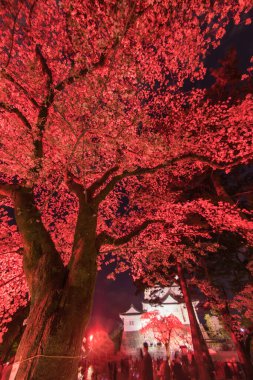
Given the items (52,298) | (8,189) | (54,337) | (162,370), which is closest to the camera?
(54,337)

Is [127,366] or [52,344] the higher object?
[127,366]

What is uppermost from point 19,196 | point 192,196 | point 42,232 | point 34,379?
point 192,196

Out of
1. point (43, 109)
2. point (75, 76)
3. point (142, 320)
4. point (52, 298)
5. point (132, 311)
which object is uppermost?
point (132, 311)

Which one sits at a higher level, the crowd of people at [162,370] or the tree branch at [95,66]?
the tree branch at [95,66]

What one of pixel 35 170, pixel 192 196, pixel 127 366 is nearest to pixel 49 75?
pixel 35 170

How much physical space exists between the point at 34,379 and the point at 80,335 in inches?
38.1

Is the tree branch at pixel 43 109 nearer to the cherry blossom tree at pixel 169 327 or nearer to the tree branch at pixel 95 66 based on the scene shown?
the tree branch at pixel 95 66

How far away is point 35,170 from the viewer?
240 inches

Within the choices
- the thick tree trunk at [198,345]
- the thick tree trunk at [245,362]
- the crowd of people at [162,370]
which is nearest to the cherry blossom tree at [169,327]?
the thick tree trunk at [198,345]

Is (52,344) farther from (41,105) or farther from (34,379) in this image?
(41,105)

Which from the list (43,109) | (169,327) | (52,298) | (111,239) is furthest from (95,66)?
(169,327)

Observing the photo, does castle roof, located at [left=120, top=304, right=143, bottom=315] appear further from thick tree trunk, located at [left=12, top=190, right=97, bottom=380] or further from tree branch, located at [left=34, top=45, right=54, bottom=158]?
tree branch, located at [left=34, top=45, right=54, bottom=158]

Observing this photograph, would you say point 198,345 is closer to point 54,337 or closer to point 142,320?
point 54,337

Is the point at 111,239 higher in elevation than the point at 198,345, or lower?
higher
